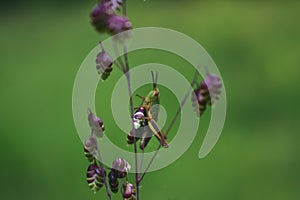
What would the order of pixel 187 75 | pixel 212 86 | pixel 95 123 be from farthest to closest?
pixel 187 75, pixel 95 123, pixel 212 86

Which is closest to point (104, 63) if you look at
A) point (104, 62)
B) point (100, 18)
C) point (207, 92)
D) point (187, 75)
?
point (104, 62)

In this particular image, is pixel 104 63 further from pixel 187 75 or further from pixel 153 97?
pixel 187 75

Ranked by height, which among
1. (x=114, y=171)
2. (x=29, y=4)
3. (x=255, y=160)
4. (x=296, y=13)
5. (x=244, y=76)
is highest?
(x=29, y=4)

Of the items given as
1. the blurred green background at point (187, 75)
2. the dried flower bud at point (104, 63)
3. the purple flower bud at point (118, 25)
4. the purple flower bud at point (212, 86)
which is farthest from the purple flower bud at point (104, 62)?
Result: the blurred green background at point (187, 75)

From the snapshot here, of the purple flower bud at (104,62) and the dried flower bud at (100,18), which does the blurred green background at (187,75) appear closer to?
the purple flower bud at (104,62)

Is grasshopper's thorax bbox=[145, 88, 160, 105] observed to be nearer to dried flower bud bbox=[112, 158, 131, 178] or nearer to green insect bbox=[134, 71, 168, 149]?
green insect bbox=[134, 71, 168, 149]

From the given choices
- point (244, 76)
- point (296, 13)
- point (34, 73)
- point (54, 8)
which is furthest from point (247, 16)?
point (54, 8)

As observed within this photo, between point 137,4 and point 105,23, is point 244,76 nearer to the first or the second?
point 137,4

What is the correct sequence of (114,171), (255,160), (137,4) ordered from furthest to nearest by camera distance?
(137,4)
(255,160)
(114,171)
